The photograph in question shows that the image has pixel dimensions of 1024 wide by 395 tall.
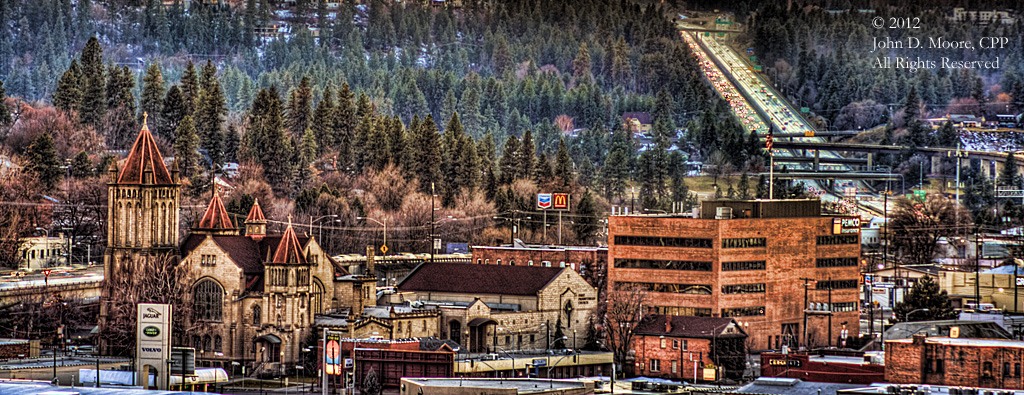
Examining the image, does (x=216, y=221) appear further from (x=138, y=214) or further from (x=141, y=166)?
(x=141, y=166)

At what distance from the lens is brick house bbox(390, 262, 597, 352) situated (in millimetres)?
145000

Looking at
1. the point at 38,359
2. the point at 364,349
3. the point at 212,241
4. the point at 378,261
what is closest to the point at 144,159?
the point at 212,241

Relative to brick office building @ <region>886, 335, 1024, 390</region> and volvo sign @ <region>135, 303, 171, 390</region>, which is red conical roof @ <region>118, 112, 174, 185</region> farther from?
brick office building @ <region>886, 335, 1024, 390</region>

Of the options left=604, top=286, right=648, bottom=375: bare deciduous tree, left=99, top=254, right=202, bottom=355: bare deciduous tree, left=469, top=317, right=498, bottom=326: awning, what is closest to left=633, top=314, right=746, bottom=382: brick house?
left=604, top=286, right=648, bottom=375: bare deciduous tree

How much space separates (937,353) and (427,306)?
56687 mm

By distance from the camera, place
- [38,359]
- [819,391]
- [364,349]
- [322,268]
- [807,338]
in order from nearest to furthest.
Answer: [819,391] → [364,349] → [38,359] → [322,268] → [807,338]

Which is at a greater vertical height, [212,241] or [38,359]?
[212,241]

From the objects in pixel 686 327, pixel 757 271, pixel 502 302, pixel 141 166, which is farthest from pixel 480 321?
pixel 757 271

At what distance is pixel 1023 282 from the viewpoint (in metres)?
170

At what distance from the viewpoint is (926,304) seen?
160m

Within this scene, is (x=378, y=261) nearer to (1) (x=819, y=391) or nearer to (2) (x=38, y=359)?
(2) (x=38, y=359)

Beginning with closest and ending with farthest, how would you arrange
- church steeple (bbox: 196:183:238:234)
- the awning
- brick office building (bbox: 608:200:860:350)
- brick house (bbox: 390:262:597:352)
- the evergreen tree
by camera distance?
the awning → brick house (bbox: 390:262:597:352) → the evergreen tree → church steeple (bbox: 196:183:238:234) → brick office building (bbox: 608:200:860:350)

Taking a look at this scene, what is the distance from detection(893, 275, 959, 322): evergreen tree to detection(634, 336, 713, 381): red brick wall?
87.7 ft

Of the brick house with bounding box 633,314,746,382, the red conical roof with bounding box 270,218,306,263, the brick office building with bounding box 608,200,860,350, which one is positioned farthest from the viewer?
the brick office building with bounding box 608,200,860,350
